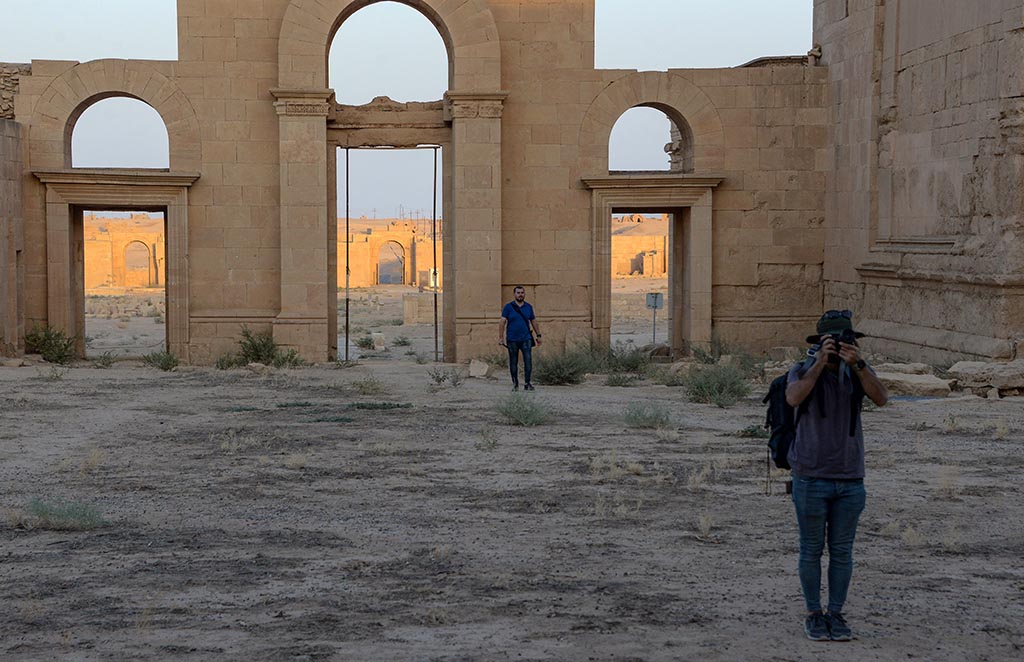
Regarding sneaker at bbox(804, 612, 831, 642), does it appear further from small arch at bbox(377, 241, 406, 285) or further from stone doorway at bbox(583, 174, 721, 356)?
small arch at bbox(377, 241, 406, 285)

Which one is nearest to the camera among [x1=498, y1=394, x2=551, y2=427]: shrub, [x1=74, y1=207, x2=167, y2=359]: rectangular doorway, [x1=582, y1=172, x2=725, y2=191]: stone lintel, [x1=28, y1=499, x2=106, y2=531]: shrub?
[x1=28, y1=499, x2=106, y2=531]: shrub

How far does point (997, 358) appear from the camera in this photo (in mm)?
14305

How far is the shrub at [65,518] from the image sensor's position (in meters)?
7.50

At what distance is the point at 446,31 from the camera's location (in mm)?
18516

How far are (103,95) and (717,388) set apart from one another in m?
10.7

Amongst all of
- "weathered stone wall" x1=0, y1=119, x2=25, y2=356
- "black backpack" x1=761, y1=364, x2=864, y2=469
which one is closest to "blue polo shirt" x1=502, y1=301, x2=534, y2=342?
"weathered stone wall" x1=0, y1=119, x2=25, y2=356

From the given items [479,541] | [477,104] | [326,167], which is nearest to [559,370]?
[477,104]

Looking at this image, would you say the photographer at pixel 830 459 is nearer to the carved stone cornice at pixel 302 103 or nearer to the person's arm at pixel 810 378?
the person's arm at pixel 810 378

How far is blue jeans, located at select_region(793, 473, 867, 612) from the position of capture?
17.5ft

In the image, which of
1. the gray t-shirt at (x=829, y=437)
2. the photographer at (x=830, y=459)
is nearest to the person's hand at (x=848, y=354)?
the photographer at (x=830, y=459)

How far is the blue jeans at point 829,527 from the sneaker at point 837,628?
1.2 inches

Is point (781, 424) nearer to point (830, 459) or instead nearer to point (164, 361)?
point (830, 459)

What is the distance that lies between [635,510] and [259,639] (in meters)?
3.32

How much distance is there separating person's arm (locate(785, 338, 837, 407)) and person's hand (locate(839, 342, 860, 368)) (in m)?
0.03
